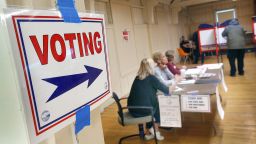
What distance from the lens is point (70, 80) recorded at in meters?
0.61

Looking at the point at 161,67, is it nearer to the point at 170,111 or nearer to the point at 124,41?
the point at 170,111

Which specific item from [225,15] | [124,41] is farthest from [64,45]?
[225,15]

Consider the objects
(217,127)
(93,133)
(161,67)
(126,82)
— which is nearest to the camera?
(93,133)

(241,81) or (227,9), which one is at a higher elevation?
(227,9)

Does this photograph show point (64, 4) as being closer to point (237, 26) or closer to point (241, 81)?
point (241, 81)

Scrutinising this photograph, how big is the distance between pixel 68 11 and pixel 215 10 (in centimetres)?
Answer: 1296

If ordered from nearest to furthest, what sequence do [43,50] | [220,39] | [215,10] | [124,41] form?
[43,50] < [124,41] < [220,39] < [215,10]

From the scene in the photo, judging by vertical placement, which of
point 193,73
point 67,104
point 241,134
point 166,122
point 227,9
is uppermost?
point 227,9

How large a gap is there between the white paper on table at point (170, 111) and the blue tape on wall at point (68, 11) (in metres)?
2.39

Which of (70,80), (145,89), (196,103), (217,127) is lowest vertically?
(217,127)

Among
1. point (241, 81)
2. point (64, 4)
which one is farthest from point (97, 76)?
point (241, 81)

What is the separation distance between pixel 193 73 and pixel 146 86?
4.39 feet

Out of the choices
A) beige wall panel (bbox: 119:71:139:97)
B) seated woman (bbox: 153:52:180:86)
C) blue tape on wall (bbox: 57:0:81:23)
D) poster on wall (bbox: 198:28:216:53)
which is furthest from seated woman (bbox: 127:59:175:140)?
poster on wall (bbox: 198:28:216:53)

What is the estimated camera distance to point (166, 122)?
2996mm
